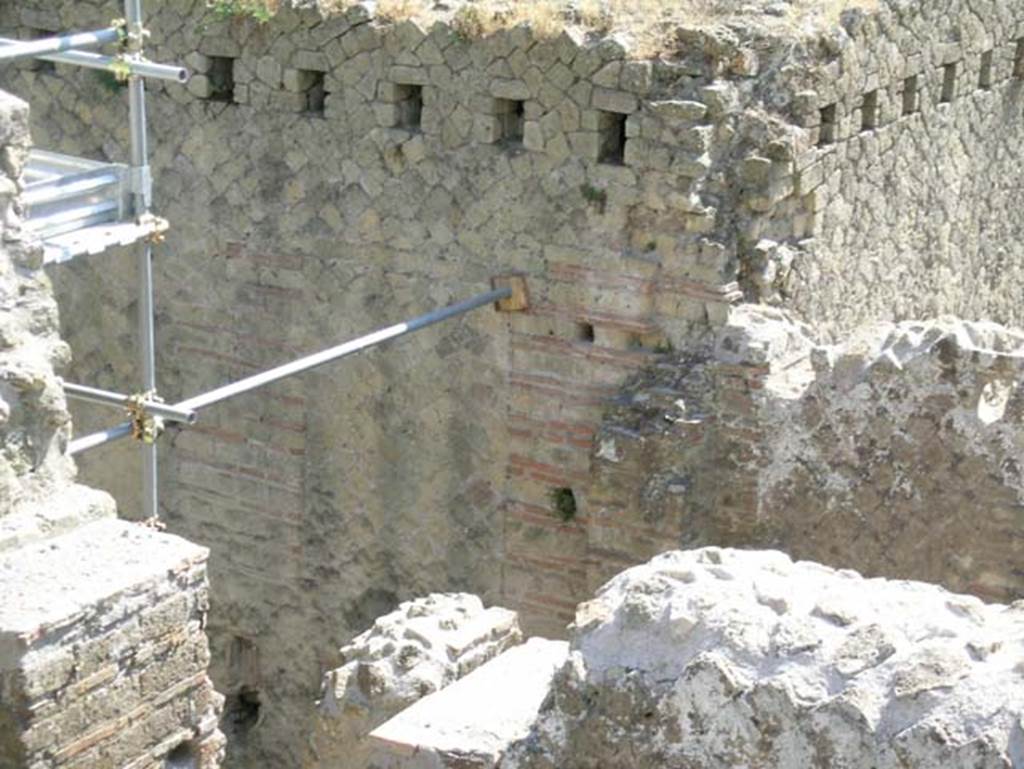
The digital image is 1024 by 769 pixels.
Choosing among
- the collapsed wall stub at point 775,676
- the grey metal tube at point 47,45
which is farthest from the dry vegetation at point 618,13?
the collapsed wall stub at point 775,676

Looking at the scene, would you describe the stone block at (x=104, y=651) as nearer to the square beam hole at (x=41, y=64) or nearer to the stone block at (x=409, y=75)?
the stone block at (x=409, y=75)

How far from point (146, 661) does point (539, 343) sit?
3.55 meters

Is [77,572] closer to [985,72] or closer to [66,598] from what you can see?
[66,598]

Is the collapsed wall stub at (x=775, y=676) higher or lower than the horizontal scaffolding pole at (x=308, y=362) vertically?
higher

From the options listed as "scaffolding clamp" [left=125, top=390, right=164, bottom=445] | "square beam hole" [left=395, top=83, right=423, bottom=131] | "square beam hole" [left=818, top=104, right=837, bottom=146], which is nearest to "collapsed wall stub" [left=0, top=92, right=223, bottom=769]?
"scaffolding clamp" [left=125, top=390, right=164, bottom=445]

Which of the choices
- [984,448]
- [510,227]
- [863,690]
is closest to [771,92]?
[510,227]

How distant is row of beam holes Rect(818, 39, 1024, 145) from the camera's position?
8990mm

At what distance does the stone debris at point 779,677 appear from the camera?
442 cm

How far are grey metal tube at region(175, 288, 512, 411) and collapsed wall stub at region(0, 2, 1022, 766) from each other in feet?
0.81

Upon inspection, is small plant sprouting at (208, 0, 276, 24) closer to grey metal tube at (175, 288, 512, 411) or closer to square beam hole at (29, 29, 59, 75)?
square beam hole at (29, 29, 59, 75)

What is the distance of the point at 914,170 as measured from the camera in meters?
9.91

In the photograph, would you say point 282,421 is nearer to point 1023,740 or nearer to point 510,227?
point 510,227

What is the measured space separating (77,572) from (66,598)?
16cm

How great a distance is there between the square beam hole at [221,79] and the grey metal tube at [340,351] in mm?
1500
